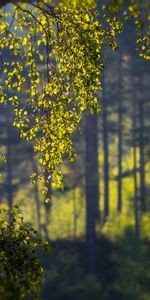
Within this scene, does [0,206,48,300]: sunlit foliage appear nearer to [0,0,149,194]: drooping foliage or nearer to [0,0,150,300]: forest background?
[0,0,149,194]: drooping foliage

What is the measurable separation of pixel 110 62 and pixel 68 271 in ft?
50.6

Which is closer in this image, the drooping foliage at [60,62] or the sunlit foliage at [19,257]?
the sunlit foliage at [19,257]

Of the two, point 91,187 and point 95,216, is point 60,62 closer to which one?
point 91,187

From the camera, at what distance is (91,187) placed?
36.0 m

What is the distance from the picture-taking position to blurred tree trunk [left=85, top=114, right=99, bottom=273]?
3322cm

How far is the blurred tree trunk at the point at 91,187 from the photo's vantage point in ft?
109

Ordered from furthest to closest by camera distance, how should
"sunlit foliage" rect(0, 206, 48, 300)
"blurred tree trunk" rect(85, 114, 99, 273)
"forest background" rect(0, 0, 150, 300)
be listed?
1. "blurred tree trunk" rect(85, 114, 99, 273)
2. "forest background" rect(0, 0, 150, 300)
3. "sunlit foliage" rect(0, 206, 48, 300)

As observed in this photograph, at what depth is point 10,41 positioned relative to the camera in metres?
10.0

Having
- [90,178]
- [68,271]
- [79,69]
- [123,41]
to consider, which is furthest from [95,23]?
[123,41]

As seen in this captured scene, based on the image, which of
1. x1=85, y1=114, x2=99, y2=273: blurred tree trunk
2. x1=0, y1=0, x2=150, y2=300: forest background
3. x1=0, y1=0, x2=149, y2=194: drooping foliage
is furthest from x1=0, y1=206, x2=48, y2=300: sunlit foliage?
x1=85, y1=114, x2=99, y2=273: blurred tree trunk

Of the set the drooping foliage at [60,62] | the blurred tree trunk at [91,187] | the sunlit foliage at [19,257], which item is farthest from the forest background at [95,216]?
the sunlit foliage at [19,257]

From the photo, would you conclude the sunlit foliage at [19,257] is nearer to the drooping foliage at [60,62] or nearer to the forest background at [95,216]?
the drooping foliage at [60,62]

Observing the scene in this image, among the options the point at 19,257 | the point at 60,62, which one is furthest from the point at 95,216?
the point at 19,257

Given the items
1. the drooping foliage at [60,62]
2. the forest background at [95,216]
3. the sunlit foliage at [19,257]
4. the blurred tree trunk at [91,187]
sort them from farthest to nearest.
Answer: the blurred tree trunk at [91,187], the forest background at [95,216], the drooping foliage at [60,62], the sunlit foliage at [19,257]
